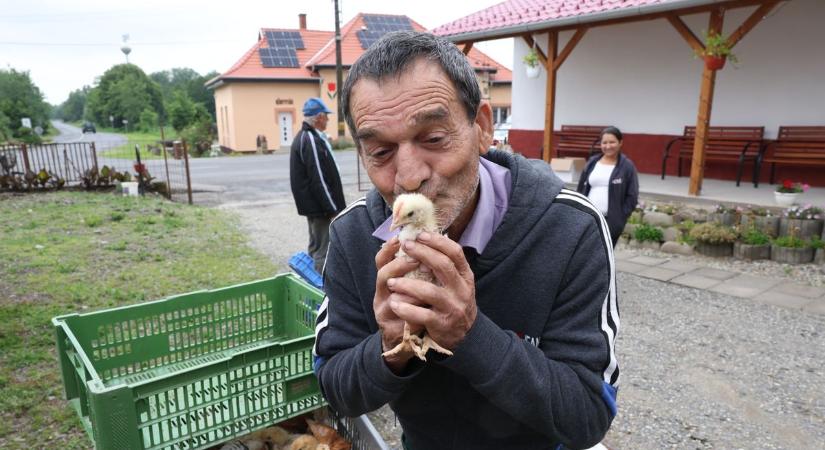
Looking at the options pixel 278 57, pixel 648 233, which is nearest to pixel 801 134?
pixel 648 233

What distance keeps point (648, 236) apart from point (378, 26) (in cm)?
3024

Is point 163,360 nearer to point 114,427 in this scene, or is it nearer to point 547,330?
point 114,427

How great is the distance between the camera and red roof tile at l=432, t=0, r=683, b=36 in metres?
8.93

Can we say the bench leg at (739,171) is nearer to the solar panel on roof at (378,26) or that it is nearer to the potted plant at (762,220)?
the potted plant at (762,220)

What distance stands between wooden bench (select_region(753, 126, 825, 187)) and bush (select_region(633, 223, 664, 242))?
10.2ft

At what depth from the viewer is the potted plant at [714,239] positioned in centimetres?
723

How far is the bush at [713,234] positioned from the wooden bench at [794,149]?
9.24 feet

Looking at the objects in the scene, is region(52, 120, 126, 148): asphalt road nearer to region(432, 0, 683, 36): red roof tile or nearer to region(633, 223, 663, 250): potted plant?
region(432, 0, 683, 36): red roof tile

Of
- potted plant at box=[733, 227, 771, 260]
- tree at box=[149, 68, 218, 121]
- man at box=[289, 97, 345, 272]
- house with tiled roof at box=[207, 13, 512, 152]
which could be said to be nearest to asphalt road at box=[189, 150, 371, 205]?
house with tiled roof at box=[207, 13, 512, 152]

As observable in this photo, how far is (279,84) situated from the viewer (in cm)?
3084

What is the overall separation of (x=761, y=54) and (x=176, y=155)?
21059mm

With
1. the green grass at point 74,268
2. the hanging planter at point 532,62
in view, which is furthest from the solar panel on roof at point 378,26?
the green grass at point 74,268

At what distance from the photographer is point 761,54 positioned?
9.65 metres

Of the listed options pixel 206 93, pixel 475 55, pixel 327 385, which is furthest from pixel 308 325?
pixel 206 93
